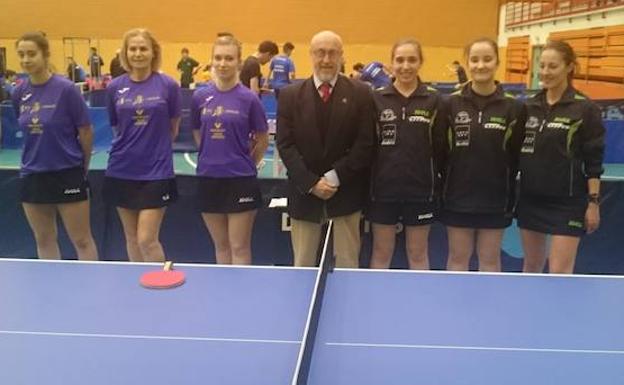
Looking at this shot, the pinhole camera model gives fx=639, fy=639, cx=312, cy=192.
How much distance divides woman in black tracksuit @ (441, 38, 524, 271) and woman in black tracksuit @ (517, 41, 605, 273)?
0.12m

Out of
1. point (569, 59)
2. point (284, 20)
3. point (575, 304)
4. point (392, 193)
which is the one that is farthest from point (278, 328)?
point (284, 20)

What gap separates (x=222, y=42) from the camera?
11.5 ft

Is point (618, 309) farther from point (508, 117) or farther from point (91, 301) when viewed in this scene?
point (91, 301)

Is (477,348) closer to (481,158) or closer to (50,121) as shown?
(481,158)

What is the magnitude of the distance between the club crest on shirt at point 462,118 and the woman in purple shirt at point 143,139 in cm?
159

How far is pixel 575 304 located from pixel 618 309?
149mm

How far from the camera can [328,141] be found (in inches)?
133

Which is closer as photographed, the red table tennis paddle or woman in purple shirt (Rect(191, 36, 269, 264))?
the red table tennis paddle

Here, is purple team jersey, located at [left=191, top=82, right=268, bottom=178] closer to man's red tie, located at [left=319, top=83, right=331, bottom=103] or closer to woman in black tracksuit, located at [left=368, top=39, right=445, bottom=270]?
man's red tie, located at [left=319, top=83, right=331, bottom=103]

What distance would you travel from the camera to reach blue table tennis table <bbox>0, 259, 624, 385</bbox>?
1863 millimetres

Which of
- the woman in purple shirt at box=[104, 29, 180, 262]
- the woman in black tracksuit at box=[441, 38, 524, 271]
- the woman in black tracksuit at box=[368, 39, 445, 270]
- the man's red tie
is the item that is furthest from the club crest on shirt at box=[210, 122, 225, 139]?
the woman in black tracksuit at box=[441, 38, 524, 271]

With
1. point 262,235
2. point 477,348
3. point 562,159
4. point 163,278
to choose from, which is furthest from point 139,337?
point 262,235

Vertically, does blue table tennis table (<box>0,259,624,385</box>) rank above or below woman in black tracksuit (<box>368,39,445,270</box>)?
below

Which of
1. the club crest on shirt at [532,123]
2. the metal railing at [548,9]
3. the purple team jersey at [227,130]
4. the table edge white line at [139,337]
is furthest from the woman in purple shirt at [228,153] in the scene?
the metal railing at [548,9]
